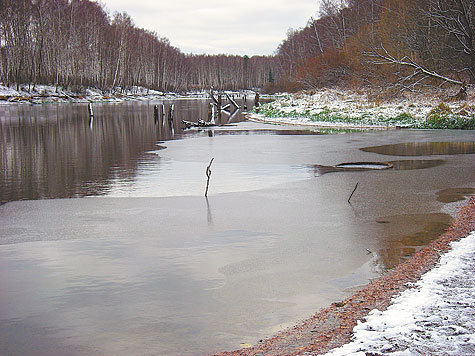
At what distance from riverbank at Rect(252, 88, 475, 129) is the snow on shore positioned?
24.4m

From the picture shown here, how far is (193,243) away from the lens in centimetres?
851

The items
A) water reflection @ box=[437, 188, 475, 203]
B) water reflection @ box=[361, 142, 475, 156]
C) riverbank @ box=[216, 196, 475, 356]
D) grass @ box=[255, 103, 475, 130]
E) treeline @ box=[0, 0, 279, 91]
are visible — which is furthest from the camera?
treeline @ box=[0, 0, 279, 91]

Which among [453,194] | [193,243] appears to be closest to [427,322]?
[193,243]

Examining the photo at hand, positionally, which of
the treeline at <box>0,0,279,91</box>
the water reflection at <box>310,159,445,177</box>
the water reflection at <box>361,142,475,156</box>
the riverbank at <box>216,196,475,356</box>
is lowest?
the riverbank at <box>216,196,475,356</box>

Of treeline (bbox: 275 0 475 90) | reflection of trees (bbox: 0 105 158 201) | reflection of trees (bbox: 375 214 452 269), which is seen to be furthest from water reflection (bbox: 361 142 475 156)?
reflection of trees (bbox: 375 214 452 269)

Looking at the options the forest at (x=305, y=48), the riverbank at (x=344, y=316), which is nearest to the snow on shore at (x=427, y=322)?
the riverbank at (x=344, y=316)

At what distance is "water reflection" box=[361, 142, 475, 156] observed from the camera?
63.4ft

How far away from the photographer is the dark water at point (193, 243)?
5.59 meters

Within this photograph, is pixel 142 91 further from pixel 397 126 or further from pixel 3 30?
pixel 397 126

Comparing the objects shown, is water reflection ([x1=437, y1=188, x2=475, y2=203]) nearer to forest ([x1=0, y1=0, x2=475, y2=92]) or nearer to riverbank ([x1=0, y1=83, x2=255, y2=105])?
forest ([x1=0, y1=0, x2=475, y2=92])

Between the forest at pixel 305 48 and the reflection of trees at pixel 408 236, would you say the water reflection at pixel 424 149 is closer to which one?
the forest at pixel 305 48

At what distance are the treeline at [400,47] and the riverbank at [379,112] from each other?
1.29 metres

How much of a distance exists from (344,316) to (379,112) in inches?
1190

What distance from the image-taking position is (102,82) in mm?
90312
